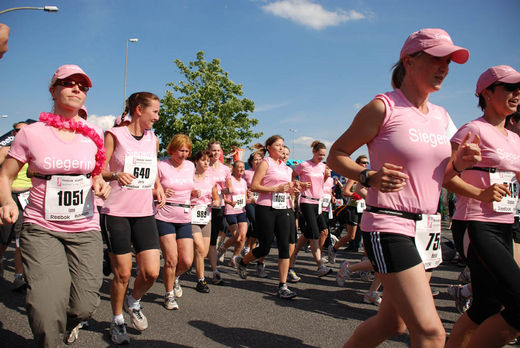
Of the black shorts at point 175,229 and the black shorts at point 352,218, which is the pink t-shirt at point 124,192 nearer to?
the black shorts at point 175,229

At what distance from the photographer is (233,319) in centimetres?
452

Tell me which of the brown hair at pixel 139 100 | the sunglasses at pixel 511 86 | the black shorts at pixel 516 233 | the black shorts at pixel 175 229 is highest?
the sunglasses at pixel 511 86

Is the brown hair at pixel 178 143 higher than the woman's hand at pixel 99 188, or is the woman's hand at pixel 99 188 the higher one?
the brown hair at pixel 178 143

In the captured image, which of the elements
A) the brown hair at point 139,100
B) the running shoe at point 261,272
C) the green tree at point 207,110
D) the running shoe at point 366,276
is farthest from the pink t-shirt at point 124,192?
the green tree at point 207,110

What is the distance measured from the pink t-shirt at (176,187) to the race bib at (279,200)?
119 cm

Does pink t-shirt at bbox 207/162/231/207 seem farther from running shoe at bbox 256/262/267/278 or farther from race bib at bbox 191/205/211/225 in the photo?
running shoe at bbox 256/262/267/278

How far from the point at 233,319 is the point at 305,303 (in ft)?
4.01

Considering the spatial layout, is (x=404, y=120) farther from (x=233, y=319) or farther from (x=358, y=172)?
(x=233, y=319)

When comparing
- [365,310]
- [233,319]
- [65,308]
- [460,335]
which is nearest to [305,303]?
[365,310]

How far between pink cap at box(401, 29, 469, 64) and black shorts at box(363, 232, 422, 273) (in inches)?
39.8

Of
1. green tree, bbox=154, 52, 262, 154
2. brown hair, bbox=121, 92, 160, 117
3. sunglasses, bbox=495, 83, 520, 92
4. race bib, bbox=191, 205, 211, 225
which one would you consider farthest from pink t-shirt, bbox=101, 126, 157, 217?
green tree, bbox=154, 52, 262, 154

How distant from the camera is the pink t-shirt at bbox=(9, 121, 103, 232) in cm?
275

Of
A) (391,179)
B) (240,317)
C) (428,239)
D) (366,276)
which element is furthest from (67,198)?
(366,276)

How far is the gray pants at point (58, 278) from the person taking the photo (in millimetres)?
2475
